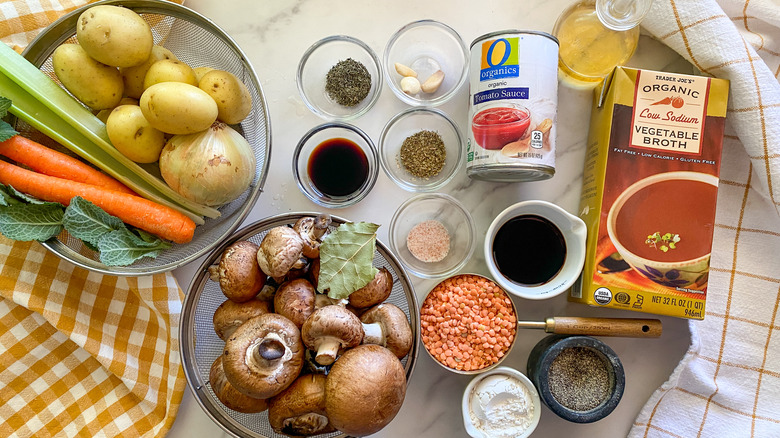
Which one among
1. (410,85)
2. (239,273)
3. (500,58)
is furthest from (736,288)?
(239,273)

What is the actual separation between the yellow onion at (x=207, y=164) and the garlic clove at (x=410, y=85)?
401 millimetres

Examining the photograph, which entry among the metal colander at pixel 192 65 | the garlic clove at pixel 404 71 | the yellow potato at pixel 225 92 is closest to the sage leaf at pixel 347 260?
the metal colander at pixel 192 65

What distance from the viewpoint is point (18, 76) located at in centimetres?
98

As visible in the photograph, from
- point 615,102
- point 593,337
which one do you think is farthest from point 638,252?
point 615,102

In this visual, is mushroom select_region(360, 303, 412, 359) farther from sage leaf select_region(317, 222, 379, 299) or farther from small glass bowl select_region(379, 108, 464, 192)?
small glass bowl select_region(379, 108, 464, 192)

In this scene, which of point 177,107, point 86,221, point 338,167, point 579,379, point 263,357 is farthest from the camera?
point 338,167

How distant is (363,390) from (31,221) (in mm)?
767

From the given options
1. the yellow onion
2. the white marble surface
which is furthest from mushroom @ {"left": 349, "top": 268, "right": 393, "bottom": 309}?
the yellow onion

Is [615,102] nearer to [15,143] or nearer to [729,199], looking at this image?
[729,199]

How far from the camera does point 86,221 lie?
1007 mm

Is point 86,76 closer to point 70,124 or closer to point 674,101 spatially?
point 70,124

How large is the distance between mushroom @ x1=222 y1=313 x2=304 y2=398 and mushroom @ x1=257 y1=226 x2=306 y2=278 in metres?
0.09

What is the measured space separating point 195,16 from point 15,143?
17.7 inches

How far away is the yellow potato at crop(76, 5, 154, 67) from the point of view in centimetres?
93
